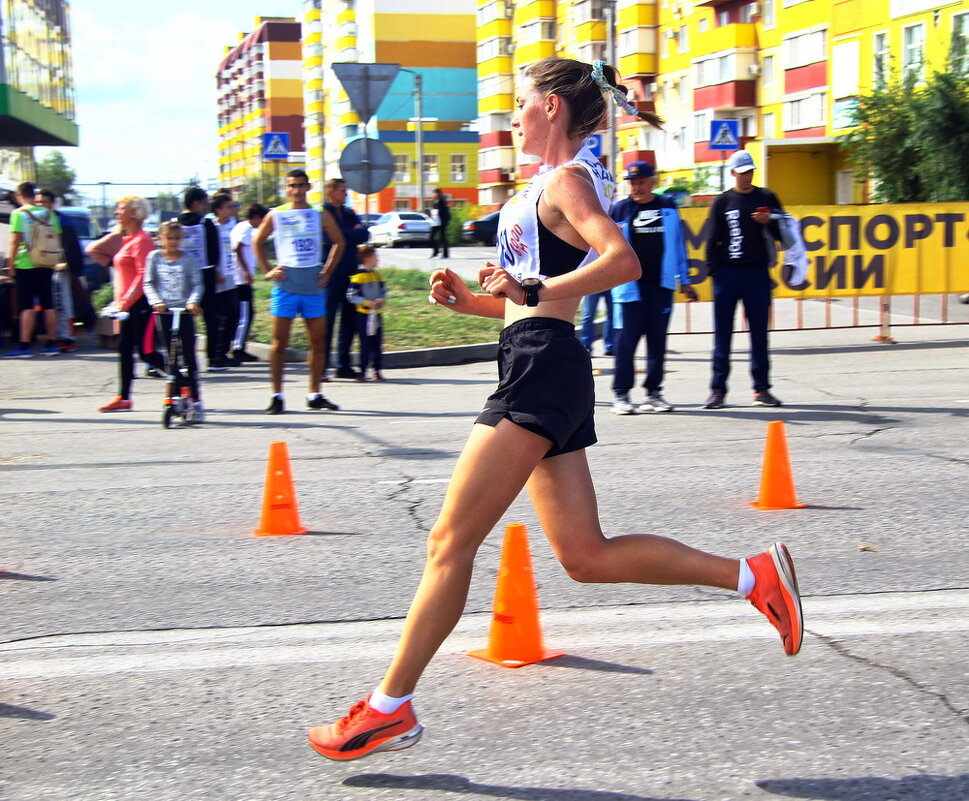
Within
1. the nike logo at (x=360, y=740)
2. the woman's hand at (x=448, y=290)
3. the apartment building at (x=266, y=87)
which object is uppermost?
the apartment building at (x=266, y=87)

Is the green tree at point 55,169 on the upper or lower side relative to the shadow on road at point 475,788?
upper

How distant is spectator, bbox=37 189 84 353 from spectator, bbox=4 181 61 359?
0.12m

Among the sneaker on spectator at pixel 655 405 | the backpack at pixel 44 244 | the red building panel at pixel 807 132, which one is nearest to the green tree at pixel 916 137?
the red building panel at pixel 807 132

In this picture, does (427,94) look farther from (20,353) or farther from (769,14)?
(20,353)

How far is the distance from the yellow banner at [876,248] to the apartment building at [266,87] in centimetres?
10793

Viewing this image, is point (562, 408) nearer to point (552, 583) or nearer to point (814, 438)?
point (552, 583)

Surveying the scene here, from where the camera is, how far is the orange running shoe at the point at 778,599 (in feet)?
11.8

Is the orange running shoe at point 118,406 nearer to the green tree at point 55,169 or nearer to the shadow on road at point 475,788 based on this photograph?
the shadow on road at point 475,788

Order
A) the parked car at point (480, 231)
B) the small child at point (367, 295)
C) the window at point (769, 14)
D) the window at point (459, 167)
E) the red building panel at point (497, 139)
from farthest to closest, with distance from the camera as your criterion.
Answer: the window at point (459, 167) < the red building panel at point (497, 139) < the window at point (769, 14) < the parked car at point (480, 231) < the small child at point (367, 295)

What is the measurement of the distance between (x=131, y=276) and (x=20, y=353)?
5.30m

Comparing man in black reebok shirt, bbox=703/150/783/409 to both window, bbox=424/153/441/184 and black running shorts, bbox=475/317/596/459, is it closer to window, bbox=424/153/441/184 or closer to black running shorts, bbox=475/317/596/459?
black running shorts, bbox=475/317/596/459

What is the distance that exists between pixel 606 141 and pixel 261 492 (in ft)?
151

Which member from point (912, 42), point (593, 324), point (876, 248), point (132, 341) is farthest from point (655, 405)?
point (912, 42)

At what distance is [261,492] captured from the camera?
7203mm
